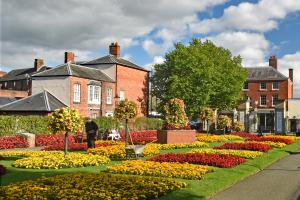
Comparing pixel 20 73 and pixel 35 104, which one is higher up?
pixel 20 73

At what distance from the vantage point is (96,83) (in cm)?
4900

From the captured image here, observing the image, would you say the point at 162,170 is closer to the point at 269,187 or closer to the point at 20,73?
the point at 269,187

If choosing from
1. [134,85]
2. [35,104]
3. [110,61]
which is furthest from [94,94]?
[35,104]

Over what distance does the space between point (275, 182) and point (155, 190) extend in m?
4.69

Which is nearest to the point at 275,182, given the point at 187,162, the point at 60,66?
the point at 187,162

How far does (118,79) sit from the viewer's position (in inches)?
2125

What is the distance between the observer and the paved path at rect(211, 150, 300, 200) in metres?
11.3

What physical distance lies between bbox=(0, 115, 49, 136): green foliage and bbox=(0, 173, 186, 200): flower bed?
19511 mm

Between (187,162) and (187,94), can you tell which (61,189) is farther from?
(187,94)

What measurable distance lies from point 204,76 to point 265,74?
2962cm

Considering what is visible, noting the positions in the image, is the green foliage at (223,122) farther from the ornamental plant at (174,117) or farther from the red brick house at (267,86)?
the red brick house at (267,86)

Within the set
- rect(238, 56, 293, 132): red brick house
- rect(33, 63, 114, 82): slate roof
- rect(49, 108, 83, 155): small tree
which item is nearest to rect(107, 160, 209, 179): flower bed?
rect(49, 108, 83, 155): small tree

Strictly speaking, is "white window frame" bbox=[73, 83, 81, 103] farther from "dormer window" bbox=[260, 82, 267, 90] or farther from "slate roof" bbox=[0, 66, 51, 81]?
"dormer window" bbox=[260, 82, 267, 90]

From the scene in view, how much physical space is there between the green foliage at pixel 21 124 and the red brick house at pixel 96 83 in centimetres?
1092
